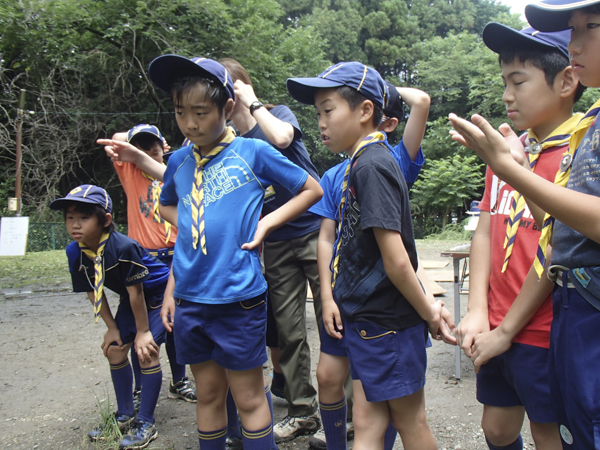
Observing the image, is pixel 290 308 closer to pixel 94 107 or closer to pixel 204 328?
pixel 204 328

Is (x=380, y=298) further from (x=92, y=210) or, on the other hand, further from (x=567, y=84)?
(x=92, y=210)

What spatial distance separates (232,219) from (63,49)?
15.5 metres

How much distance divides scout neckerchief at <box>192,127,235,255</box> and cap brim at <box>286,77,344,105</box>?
38 centimetres

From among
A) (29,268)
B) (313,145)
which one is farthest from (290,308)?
(313,145)

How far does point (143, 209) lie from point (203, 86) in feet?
4.67

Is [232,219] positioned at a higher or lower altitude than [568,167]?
lower

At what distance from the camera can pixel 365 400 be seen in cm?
184

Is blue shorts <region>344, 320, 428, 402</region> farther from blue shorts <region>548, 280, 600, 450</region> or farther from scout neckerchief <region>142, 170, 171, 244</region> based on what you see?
scout neckerchief <region>142, 170, 171, 244</region>

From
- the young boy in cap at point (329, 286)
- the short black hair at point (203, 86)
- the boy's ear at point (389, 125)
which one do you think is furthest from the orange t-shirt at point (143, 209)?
the boy's ear at point (389, 125)

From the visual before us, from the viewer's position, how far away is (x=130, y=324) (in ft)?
9.56

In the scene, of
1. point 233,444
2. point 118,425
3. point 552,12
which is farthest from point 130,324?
point 552,12

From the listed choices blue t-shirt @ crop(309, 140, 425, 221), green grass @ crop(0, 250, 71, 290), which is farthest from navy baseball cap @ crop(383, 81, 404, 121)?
green grass @ crop(0, 250, 71, 290)

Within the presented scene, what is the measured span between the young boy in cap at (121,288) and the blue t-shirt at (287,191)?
843mm

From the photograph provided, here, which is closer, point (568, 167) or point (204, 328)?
point (568, 167)
